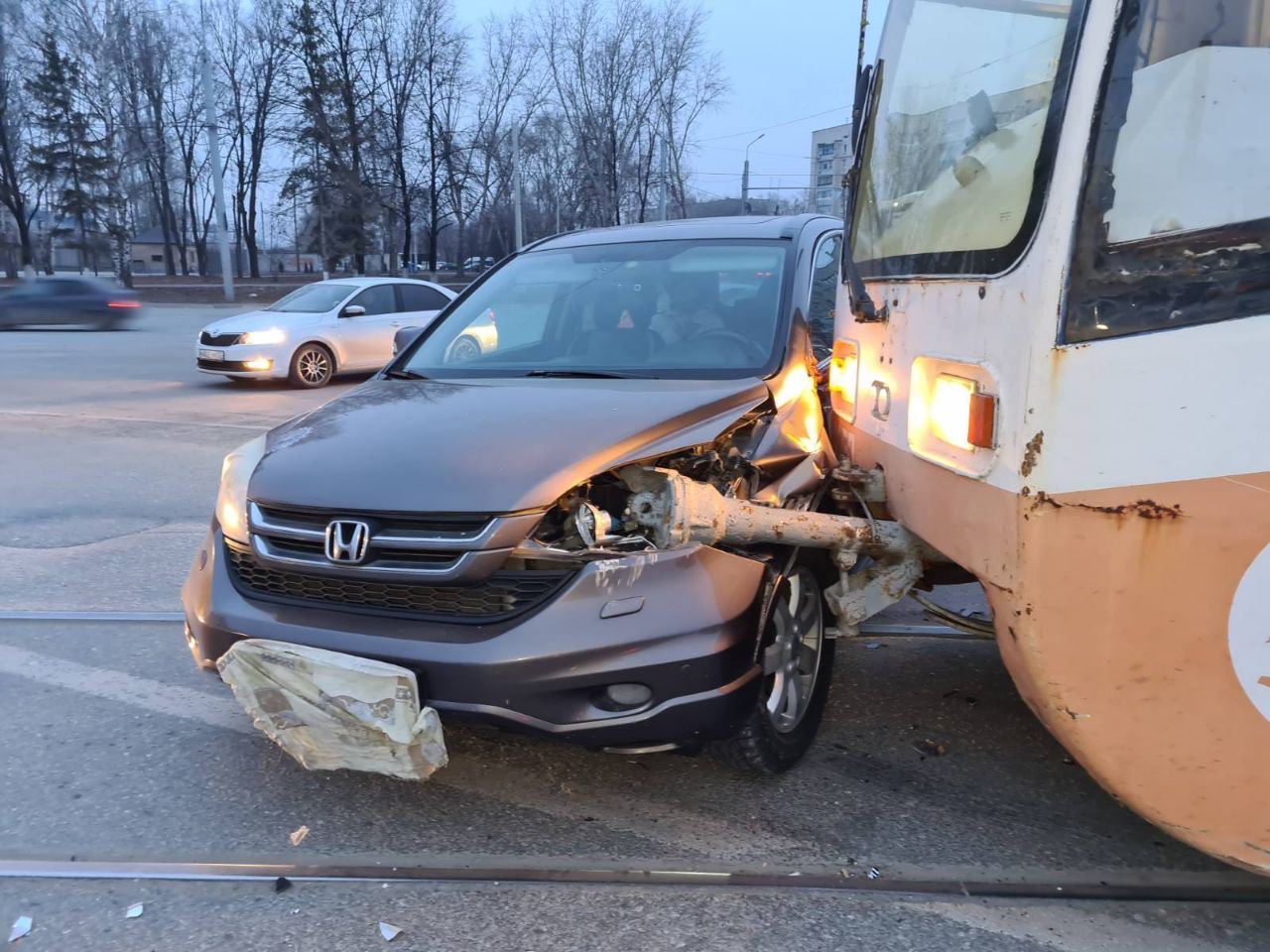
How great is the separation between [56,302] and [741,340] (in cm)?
2318

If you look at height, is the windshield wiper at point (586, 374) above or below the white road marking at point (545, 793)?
above

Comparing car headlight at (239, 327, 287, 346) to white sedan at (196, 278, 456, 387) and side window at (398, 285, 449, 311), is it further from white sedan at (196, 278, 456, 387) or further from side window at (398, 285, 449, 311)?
side window at (398, 285, 449, 311)

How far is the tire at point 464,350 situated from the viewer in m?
4.17

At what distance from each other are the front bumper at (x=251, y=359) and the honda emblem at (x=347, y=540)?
11.1 metres

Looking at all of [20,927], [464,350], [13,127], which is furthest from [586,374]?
[13,127]

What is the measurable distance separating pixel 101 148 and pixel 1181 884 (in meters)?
65.0

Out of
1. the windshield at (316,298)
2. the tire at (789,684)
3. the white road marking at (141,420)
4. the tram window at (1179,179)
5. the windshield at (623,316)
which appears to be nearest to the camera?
the tram window at (1179,179)

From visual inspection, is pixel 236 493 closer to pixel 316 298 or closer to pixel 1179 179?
pixel 1179 179

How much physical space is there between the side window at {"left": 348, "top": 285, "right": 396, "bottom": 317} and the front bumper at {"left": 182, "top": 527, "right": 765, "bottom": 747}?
12088 millimetres

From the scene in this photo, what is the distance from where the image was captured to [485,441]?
293cm

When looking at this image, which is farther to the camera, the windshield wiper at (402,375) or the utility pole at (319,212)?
the utility pole at (319,212)

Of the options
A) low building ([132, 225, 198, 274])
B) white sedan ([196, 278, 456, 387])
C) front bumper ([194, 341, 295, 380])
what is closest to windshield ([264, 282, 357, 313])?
white sedan ([196, 278, 456, 387])

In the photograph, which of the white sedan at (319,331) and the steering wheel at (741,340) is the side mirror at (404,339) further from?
the white sedan at (319,331)

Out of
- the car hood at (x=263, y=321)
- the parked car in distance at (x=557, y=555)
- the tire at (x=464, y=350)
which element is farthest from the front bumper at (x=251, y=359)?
the parked car in distance at (x=557, y=555)
